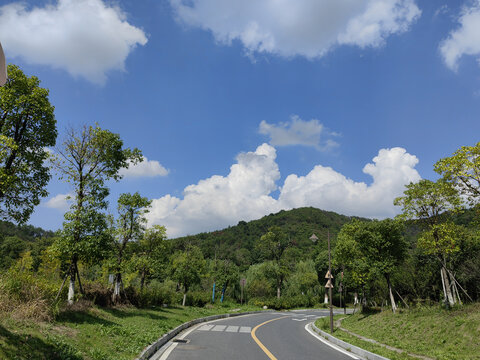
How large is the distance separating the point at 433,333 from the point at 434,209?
6775 mm

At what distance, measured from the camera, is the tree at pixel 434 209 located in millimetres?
15148

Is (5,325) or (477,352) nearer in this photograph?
(5,325)

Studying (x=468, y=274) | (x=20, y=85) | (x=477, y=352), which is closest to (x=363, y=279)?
(x=468, y=274)

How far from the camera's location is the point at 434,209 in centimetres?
1673

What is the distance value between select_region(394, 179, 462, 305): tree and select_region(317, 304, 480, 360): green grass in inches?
65.2

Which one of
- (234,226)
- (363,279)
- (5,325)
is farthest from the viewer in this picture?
(234,226)

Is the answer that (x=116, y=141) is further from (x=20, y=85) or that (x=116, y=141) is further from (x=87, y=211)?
(x=20, y=85)

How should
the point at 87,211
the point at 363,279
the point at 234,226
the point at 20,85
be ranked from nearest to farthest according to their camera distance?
the point at 20,85 → the point at 87,211 → the point at 363,279 → the point at 234,226

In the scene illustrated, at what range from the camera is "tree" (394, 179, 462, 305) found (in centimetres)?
1515

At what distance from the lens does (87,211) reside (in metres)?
14.1

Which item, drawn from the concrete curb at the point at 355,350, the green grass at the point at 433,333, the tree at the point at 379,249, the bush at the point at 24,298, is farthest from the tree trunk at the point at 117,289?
the tree at the point at 379,249

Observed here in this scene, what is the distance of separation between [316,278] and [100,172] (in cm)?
4870

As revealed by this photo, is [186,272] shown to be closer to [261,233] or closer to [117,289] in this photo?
[117,289]

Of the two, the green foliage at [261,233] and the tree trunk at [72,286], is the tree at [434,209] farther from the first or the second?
the green foliage at [261,233]
